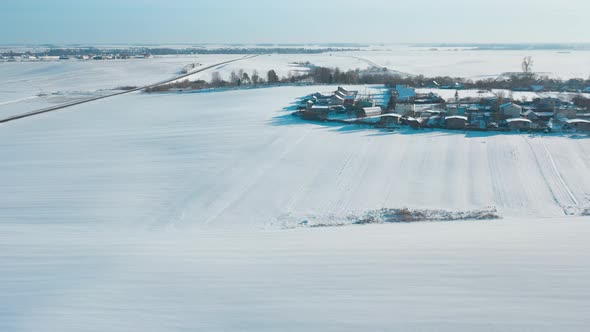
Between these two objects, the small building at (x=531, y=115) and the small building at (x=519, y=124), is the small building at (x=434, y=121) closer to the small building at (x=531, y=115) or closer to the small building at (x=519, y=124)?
the small building at (x=519, y=124)

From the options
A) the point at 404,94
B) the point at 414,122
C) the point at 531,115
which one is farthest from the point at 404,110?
the point at 404,94

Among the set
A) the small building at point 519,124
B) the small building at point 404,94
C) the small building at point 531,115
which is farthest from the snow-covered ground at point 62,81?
the small building at point 531,115

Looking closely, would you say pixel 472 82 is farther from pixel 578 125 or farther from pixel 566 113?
pixel 578 125

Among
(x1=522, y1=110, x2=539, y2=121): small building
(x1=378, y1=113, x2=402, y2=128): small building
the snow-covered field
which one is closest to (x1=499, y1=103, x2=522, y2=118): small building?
(x1=522, y1=110, x2=539, y2=121): small building

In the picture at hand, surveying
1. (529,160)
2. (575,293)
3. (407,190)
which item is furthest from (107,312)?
(529,160)

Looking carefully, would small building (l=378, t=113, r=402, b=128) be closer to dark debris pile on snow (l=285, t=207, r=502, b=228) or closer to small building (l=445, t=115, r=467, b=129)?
small building (l=445, t=115, r=467, b=129)

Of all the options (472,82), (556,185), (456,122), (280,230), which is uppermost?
(472,82)

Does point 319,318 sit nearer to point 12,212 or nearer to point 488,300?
point 488,300
